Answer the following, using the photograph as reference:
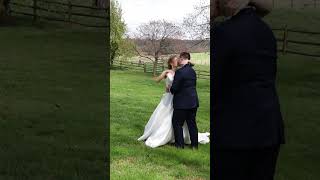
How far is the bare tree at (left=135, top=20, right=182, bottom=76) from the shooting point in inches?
166

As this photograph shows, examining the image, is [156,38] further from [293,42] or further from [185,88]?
[293,42]

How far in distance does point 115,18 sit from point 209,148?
1.24 m

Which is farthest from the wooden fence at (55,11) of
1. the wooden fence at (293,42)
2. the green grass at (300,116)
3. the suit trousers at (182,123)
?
the green grass at (300,116)

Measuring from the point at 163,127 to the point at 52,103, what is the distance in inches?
64.9

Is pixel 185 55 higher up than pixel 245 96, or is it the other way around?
pixel 185 55

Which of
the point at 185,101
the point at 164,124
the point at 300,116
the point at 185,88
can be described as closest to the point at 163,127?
the point at 164,124

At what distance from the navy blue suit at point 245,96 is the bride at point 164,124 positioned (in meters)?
0.44

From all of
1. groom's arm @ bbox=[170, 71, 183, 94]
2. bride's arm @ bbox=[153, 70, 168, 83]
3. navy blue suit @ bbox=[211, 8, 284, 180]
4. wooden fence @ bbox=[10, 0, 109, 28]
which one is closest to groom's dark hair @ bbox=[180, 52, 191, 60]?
groom's arm @ bbox=[170, 71, 183, 94]

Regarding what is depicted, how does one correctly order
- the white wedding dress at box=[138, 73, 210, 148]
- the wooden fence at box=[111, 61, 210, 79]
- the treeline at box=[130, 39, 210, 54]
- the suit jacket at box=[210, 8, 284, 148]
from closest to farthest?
the suit jacket at box=[210, 8, 284, 148] < the treeline at box=[130, 39, 210, 54] < the white wedding dress at box=[138, 73, 210, 148] < the wooden fence at box=[111, 61, 210, 79]

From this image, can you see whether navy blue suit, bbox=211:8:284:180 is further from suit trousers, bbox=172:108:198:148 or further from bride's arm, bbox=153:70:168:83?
bride's arm, bbox=153:70:168:83

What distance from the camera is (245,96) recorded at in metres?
3.58

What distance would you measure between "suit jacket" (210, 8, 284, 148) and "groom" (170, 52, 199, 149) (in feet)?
1.27

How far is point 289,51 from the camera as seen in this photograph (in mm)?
4191

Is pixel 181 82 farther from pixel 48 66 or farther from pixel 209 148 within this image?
pixel 48 66
